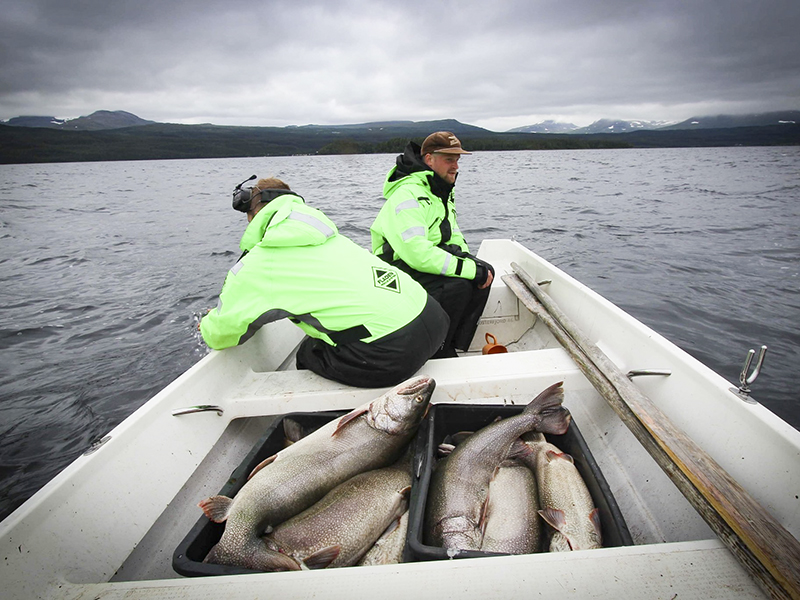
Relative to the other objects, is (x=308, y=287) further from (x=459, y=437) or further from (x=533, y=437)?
(x=533, y=437)

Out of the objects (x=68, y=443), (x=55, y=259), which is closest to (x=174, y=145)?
(x=55, y=259)

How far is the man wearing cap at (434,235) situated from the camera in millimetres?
4062

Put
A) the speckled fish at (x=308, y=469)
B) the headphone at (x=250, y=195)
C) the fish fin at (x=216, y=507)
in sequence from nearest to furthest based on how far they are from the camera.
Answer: the speckled fish at (x=308, y=469)
the fish fin at (x=216, y=507)
the headphone at (x=250, y=195)

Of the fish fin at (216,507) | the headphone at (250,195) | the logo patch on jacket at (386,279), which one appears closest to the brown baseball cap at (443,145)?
the headphone at (250,195)

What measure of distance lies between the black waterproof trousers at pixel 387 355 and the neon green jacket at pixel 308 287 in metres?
0.07

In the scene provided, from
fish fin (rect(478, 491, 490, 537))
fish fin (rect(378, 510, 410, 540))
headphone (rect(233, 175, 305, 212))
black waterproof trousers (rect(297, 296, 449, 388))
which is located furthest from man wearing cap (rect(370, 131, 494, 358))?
fish fin (rect(378, 510, 410, 540))

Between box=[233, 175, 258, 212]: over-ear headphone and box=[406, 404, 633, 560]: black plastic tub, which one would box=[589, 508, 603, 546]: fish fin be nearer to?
box=[406, 404, 633, 560]: black plastic tub

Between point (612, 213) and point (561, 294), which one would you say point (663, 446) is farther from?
point (612, 213)

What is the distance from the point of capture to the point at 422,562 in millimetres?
1638

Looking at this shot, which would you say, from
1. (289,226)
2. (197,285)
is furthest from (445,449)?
(197,285)

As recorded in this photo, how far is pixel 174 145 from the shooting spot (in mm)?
127062

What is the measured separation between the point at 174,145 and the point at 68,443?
146m

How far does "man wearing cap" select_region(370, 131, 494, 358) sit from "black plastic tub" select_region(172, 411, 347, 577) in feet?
5.86

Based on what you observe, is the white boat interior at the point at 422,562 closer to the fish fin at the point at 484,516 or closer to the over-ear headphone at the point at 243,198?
the fish fin at the point at 484,516
